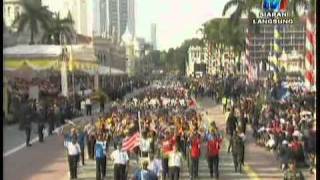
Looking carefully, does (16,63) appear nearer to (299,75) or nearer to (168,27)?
(168,27)

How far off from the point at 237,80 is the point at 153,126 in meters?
1.05

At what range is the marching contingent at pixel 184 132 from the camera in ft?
29.6

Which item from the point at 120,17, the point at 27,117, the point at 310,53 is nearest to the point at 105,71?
the point at 120,17

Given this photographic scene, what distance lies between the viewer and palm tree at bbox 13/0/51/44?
8.83m

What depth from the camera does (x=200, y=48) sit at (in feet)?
31.0

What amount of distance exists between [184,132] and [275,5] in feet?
5.40

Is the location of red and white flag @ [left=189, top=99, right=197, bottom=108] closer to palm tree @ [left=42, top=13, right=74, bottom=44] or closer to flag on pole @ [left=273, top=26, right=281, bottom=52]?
flag on pole @ [left=273, top=26, right=281, bottom=52]

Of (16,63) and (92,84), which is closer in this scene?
(16,63)

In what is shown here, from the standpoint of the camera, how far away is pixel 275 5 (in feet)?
29.5

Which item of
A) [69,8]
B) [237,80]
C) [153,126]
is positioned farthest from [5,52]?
[237,80]

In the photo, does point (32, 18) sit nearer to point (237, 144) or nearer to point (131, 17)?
point (131, 17)

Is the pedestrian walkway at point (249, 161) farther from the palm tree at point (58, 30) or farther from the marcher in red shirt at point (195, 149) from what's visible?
the palm tree at point (58, 30)

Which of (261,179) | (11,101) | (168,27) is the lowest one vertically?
(261,179)

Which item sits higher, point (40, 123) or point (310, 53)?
point (310, 53)
